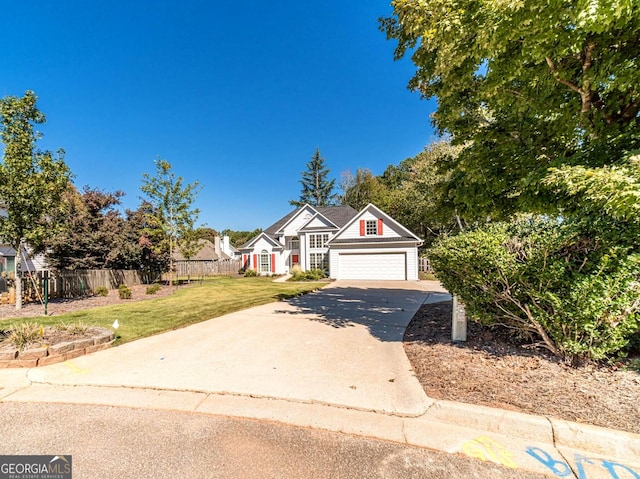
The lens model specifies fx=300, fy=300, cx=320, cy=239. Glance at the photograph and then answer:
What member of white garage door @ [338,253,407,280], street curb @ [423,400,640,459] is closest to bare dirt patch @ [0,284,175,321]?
street curb @ [423,400,640,459]

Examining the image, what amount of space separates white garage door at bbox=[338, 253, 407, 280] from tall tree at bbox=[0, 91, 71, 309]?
53.7 ft

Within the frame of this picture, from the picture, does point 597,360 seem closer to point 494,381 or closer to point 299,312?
point 494,381

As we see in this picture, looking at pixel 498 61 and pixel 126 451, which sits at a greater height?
pixel 498 61

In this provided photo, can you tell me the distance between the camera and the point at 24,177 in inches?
369

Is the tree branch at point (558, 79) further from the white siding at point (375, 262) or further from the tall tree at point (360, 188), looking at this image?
the tall tree at point (360, 188)

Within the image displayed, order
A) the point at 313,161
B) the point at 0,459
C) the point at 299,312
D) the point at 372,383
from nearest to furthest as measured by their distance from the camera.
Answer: the point at 0,459, the point at 372,383, the point at 299,312, the point at 313,161

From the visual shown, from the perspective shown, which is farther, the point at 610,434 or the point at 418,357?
the point at 418,357

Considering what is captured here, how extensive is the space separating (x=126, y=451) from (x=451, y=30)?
6.00m

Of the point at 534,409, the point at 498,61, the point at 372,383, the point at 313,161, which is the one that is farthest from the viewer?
the point at 313,161

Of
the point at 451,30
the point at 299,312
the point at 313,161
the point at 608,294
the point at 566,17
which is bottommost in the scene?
the point at 299,312

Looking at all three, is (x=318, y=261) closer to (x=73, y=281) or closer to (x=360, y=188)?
(x=73, y=281)

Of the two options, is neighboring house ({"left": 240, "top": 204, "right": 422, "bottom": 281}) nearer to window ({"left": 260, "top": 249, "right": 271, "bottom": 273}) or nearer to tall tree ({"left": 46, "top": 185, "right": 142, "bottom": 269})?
window ({"left": 260, "top": 249, "right": 271, "bottom": 273})

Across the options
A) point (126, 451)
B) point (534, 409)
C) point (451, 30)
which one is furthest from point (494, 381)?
point (451, 30)

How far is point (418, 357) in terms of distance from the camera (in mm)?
4945
